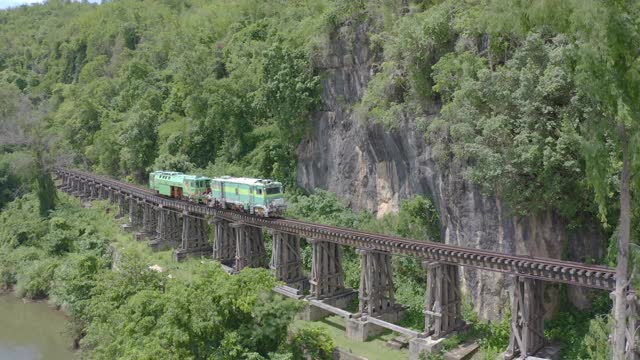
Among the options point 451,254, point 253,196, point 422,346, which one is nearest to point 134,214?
point 253,196

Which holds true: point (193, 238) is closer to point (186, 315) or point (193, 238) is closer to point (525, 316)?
point (186, 315)

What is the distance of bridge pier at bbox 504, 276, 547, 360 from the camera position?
18906mm

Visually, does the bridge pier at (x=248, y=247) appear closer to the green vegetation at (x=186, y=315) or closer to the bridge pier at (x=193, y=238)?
the bridge pier at (x=193, y=238)

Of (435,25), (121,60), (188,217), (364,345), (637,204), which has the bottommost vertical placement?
(364,345)

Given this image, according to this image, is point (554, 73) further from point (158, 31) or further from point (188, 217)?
point (158, 31)

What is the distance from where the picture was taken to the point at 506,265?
1914cm

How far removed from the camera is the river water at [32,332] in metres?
29.1

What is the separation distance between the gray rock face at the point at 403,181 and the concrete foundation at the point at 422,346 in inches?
120

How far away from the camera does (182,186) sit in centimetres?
3834

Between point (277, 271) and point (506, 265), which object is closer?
point (506, 265)

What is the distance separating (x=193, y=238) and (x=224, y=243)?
4.50m

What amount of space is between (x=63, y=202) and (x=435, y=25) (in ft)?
133

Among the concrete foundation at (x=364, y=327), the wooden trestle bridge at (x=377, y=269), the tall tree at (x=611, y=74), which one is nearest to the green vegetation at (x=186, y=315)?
the concrete foundation at (x=364, y=327)

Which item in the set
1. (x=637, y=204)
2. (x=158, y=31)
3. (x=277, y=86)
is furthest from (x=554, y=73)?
(x=158, y=31)
